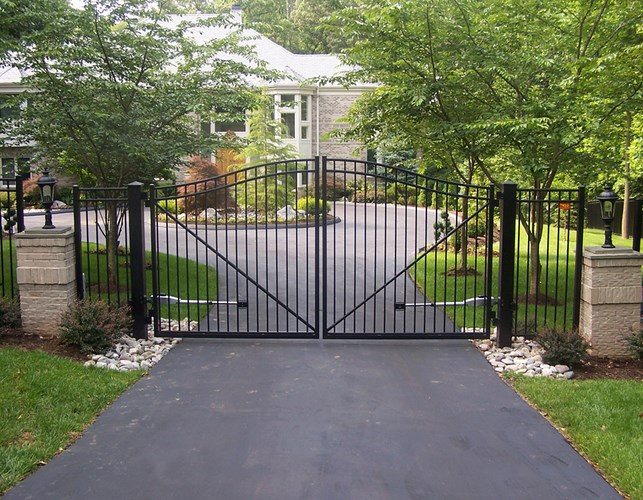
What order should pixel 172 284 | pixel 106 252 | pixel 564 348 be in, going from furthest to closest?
pixel 106 252, pixel 172 284, pixel 564 348

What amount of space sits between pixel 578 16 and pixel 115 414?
764cm

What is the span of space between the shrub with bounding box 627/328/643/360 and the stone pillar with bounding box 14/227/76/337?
19.7 feet

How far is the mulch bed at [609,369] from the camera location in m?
6.39

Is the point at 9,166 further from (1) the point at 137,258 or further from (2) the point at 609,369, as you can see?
(2) the point at 609,369

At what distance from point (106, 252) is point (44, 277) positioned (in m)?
4.51

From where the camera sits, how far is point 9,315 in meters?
7.41

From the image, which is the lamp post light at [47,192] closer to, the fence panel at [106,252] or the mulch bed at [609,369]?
the fence panel at [106,252]

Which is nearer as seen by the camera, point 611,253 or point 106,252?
point 611,253

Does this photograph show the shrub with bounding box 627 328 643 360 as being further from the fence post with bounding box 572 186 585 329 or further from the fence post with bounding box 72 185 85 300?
the fence post with bounding box 72 185 85 300

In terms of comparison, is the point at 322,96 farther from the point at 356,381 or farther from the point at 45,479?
the point at 45,479

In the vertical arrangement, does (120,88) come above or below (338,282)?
above

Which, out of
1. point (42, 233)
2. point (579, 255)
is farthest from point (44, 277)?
point (579, 255)

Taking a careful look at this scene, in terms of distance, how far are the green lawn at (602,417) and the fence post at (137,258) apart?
409cm

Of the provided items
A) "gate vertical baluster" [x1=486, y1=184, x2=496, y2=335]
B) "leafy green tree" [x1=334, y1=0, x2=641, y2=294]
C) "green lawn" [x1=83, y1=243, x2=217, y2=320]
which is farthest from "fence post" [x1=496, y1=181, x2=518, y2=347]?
"green lawn" [x1=83, y1=243, x2=217, y2=320]
